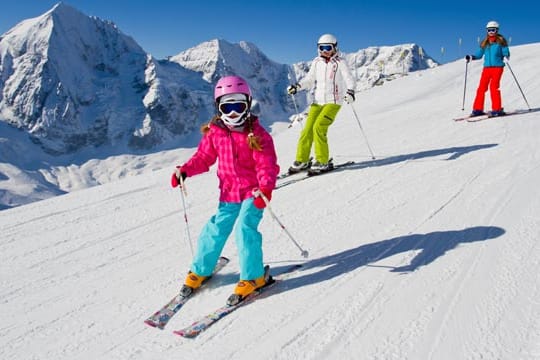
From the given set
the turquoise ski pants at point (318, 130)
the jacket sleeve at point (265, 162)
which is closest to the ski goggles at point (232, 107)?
the jacket sleeve at point (265, 162)

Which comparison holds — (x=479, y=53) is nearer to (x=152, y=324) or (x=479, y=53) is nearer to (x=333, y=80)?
(x=333, y=80)

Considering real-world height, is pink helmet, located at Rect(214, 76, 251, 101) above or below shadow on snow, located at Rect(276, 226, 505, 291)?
above

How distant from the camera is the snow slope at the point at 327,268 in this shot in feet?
10.1

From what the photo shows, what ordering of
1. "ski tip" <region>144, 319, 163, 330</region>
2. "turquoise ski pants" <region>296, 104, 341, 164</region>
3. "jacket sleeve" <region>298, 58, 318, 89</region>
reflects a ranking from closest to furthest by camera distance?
"ski tip" <region>144, 319, 163, 330</region> < "turquoise ski pants" <region>296, 104, 341, 164</region> < "jacket sleeve" <region>298, 58, 318, 89</region>

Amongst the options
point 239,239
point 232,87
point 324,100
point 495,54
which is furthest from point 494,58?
point 239,239

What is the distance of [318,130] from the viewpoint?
776 centimetres

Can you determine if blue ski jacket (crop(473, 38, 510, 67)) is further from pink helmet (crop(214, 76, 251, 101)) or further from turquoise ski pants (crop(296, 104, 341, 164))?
pink helmet (crop(214, 76, 251, 101))

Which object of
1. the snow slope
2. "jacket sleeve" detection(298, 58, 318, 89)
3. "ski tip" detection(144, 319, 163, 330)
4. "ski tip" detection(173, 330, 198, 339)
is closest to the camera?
the snow slope

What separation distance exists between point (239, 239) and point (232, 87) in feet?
4.35

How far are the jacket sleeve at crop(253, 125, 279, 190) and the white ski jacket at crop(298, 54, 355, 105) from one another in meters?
4.28

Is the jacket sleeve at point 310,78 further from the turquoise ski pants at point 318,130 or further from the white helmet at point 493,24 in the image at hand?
the white helmet at point 493,24

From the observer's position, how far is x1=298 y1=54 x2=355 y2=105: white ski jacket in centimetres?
800

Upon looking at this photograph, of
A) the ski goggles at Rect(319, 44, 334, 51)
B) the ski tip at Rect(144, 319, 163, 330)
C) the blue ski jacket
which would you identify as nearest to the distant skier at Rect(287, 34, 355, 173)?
the ski goggles at Rect(319, 44, 334, 51)

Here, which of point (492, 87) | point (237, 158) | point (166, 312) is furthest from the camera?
point (492, 87)
